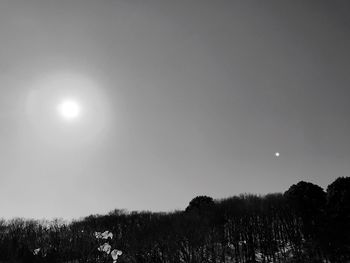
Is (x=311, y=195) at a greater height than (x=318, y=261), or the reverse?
(x=311, y=195)

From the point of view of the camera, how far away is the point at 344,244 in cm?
4147

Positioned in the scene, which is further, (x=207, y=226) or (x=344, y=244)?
(x=207, y=226)

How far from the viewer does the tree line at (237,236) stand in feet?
145

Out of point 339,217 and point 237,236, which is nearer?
point 339,217

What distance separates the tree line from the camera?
44.3m

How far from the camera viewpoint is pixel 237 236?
169 feet

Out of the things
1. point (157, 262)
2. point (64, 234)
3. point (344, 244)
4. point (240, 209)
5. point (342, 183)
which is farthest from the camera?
point (64, 234)

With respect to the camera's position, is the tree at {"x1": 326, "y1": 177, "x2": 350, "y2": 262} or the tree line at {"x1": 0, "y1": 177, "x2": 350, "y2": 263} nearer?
the tree at {"x1": 326, "y1": 177, "x2": 350, "y2": 262}

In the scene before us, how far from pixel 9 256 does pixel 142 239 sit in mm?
22131

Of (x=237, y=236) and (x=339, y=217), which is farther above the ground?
(x=339, y=217)

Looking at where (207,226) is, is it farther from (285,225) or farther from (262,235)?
(285,225)

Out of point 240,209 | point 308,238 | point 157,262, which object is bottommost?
point 157,262

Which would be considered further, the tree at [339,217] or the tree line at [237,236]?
the tree line at [237,236]

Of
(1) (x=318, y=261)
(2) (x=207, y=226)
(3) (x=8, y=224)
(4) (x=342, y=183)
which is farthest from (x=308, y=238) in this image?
(3) (x=8, y=224)
